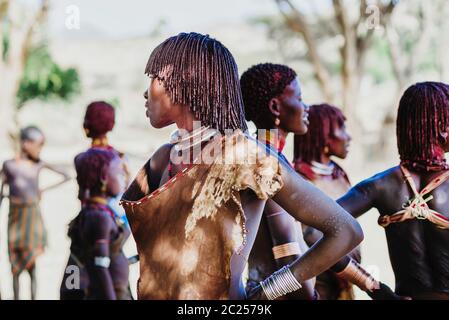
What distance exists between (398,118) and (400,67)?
1738 centimetres

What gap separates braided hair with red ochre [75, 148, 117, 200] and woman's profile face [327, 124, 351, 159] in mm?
1435

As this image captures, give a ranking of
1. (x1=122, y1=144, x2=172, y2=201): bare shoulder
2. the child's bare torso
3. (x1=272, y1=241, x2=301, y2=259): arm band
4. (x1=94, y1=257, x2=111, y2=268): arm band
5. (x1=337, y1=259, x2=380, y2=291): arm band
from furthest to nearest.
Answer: the child's bare torso → (x1=94, y1=257, x2=111, y2=268): arm band → (x1=337, y1=259, x2=380, y2=291): arm band → (x1=272, y1=241, x2=301, y2=259): arm band → (x1=122, y1=144, x2=172, y2=201): bare shoulder

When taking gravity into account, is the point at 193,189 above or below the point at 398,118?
below

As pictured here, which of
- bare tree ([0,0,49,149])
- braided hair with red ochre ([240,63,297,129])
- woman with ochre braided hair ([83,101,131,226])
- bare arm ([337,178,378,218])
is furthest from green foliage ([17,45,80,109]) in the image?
bare arm ([337,178,378,218])

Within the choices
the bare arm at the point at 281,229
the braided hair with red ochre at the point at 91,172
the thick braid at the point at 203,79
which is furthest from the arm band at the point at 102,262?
the thick braid at the point at 203,79

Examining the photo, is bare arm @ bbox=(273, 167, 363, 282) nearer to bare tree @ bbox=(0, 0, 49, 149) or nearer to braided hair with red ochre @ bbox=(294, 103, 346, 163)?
braided hair with red ochre @ bbox=(294, 103, 346, 163)

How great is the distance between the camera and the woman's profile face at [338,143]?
479 centimetres

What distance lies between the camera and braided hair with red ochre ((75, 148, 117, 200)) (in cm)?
→ 490

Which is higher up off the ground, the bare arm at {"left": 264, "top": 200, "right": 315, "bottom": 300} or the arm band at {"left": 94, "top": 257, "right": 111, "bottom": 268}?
the bare arm at {"left": 264, "top": 200, "right": 315, "bottom": 300}

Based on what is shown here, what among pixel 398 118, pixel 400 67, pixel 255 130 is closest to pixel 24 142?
pixel 255 130

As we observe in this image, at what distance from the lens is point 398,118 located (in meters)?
3.23

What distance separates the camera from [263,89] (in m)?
3.48

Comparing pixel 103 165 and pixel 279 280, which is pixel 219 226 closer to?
pixel 279 280

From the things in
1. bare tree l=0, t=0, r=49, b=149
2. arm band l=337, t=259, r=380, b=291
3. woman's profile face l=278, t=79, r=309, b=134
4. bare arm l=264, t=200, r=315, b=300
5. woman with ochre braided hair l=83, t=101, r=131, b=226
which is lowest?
arm band l=337, t=259, r=380, b=291
